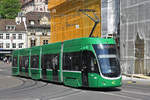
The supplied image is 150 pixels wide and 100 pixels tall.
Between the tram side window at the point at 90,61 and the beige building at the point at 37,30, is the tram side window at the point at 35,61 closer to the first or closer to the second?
the tram side window at the point at 90,61

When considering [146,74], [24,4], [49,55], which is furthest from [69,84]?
[24,4]

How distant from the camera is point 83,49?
18719 millimetres

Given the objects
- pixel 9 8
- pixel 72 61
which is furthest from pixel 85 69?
pixel 9 8

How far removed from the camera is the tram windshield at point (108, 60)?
17.4 m

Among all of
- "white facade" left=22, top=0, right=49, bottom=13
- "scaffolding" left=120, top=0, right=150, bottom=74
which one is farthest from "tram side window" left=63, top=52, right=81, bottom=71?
"white facade" left=22, top=0, right=49, bottom=13

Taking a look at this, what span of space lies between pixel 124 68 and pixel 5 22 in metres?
58.8

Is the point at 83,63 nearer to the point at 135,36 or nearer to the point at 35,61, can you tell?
the point at 35,61

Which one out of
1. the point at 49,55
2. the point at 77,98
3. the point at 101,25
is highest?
the point at 101,25

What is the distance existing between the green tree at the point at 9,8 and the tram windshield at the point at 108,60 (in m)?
88.3

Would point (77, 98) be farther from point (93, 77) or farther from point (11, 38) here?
point (11, 38)

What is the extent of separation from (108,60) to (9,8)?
298ft

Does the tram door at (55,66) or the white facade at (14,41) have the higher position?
the white facade at (14,41)

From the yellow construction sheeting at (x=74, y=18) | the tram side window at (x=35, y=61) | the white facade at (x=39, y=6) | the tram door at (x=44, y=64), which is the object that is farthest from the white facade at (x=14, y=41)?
the tram door at (x=44, y=64)

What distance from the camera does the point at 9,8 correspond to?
105m
